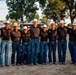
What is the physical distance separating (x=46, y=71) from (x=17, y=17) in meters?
41.0

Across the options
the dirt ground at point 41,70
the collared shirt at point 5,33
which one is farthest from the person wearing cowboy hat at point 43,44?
the collared shirt at point 5,33

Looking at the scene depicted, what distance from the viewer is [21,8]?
54.0 metres

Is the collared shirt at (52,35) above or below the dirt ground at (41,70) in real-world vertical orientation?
above

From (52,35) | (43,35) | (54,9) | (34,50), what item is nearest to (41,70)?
(34,50)

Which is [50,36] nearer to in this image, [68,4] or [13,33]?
[13,33]

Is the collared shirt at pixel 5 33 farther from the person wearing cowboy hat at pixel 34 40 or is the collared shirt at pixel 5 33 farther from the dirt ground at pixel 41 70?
the dirt ground at pixel 41 70

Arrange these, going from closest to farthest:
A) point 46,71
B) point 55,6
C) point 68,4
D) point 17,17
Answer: point 46,71, point 55,6, point 68,4, point 17,17

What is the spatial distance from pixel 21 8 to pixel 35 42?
41.3 m

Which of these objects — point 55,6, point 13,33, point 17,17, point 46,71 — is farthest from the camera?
point 17,17

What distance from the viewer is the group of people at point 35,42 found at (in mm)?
12961

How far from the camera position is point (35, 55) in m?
13.3

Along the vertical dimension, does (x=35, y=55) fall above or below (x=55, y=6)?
below

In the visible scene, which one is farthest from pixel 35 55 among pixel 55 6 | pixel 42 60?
pixel 55 6

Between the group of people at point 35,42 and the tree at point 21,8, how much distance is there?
128ft
